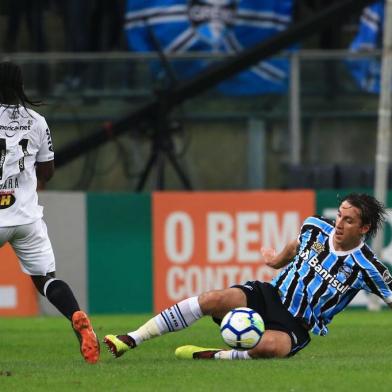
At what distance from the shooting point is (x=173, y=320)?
9.80m

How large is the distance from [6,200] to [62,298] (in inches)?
30.7

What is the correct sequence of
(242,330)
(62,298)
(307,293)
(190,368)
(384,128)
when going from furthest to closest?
(384,128), (307,293), (62,298), (242,330), (190,368)

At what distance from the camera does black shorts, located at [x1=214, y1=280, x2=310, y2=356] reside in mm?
9938

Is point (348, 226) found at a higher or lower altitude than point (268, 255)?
higher

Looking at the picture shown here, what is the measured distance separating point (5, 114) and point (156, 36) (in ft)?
32.6

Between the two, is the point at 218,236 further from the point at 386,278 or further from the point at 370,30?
the point at 386,278

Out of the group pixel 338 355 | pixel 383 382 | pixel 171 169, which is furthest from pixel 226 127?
pixel 383 382

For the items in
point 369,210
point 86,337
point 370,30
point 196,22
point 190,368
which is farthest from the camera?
point 370,30

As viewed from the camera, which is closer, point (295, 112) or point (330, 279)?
point (330, 279)

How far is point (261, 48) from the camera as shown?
1889cm

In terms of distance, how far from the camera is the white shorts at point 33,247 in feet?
31.8

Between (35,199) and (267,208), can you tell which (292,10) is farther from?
(35,199)

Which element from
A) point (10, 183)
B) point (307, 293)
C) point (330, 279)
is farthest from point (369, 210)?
point (10, 183)

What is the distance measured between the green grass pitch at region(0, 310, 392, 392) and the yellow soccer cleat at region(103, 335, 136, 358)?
0.34 feet
